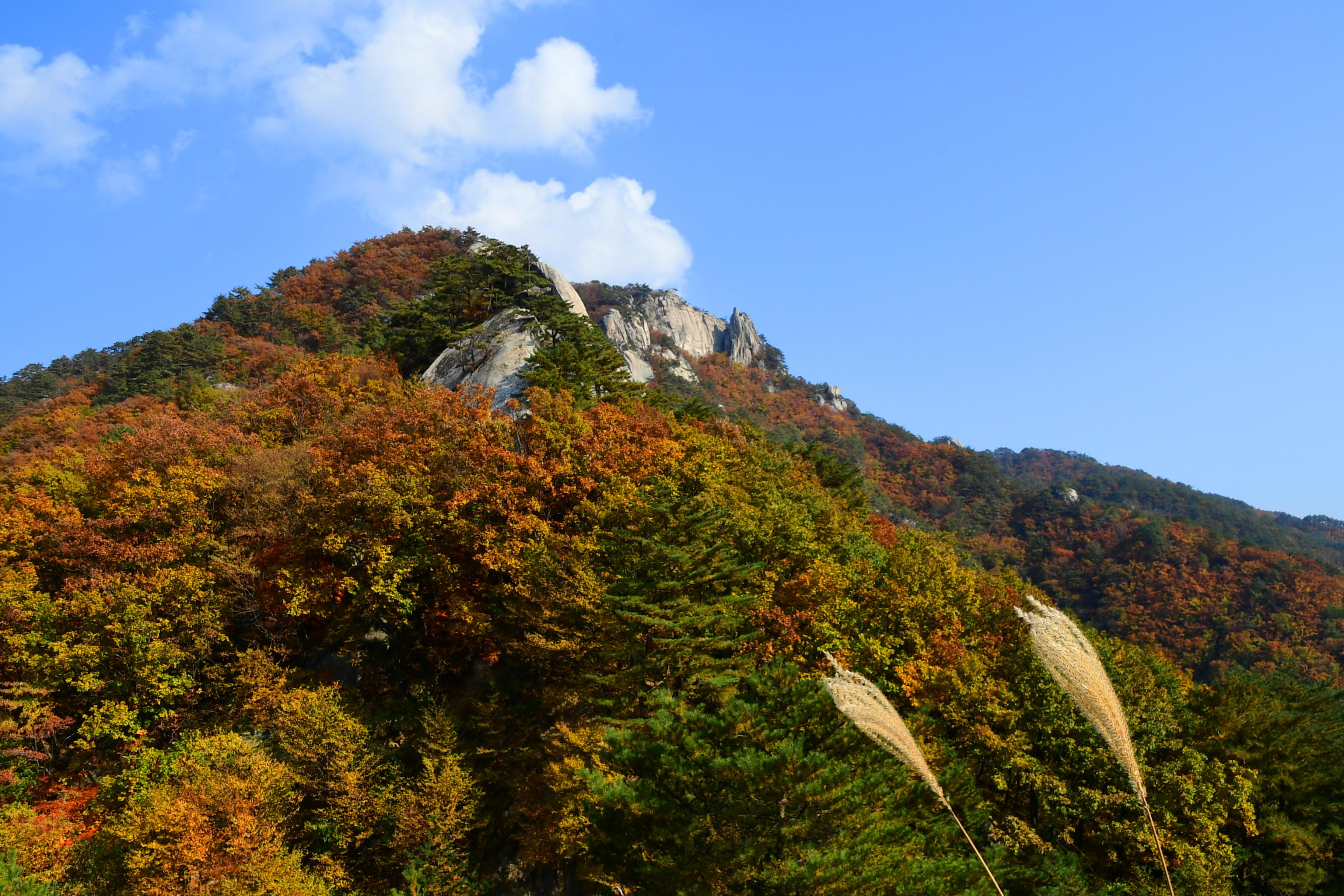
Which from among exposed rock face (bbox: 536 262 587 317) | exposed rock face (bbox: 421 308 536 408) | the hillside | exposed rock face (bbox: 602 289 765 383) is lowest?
the hillside

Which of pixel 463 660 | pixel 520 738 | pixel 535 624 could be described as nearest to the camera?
pixel 535 624

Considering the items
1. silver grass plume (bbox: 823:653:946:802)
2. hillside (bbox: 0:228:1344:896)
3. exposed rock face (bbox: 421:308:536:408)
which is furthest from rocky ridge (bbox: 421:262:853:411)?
silver grass plume (bbox: 823:653:946:802)

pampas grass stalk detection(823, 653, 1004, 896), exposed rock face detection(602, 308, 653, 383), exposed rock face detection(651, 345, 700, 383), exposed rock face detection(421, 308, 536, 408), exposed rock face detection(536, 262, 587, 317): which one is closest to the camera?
pampas grass stalk detection(823, 653, 1004, 896)

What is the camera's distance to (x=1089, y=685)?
15.5 feet

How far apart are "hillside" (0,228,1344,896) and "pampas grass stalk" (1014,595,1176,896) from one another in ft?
19.1

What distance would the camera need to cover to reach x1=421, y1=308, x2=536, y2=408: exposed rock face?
3562 centimetres

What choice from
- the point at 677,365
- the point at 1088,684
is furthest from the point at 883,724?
the point at 677,365

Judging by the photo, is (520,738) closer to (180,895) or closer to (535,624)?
(535,624)

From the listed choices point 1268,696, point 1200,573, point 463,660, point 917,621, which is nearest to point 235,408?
point 463,660

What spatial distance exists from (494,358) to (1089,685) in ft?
120

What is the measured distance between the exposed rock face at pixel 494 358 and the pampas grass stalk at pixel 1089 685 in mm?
31025

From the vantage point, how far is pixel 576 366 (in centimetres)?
3425

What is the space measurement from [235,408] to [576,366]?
17.0 metres

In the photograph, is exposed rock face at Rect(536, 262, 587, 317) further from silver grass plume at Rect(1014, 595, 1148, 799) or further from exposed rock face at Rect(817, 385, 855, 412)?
exposed rock face at Rect(817, 385, 855, 412)
